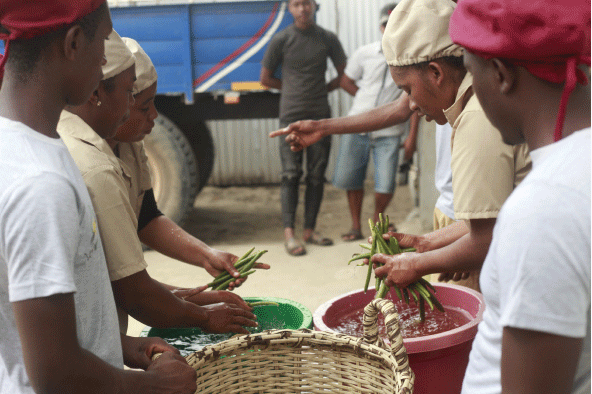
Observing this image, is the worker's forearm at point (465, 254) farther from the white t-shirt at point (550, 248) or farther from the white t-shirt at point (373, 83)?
the white t-shirt at point (373, 83)

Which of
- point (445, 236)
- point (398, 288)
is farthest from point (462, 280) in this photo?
point (398, 288)

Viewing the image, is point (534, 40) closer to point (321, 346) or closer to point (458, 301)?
point (321, 346)

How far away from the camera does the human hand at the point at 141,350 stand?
175 centimetres

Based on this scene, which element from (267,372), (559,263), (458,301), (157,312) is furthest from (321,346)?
(559,263)

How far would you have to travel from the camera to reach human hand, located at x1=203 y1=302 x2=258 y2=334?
2.20m

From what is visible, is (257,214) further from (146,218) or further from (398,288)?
(398,288)

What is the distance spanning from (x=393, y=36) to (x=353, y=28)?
661 centimetres

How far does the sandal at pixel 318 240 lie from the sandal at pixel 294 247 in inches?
9.5

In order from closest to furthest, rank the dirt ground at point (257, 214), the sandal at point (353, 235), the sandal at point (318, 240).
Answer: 1. the sandal at point (318, 240)
2. the sandal at point (353, 235)
3. the dirt ground at point (257, 214)

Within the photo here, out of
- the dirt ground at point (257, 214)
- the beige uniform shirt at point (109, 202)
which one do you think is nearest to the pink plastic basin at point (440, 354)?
the beige uniform shirt at point (109, 202)

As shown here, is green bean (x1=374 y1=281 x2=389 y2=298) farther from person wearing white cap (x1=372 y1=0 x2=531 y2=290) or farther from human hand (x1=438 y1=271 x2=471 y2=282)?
human hand (x1=438 y1=271 x2=471 y2=282)

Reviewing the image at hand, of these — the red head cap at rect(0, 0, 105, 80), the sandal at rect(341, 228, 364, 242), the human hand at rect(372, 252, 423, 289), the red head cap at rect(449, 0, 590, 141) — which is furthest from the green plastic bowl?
the sandal at rect(341, 228, 364, 242)

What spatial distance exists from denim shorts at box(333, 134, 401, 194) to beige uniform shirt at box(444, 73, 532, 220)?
13.9ft

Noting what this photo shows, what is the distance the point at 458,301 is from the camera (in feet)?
8.30
